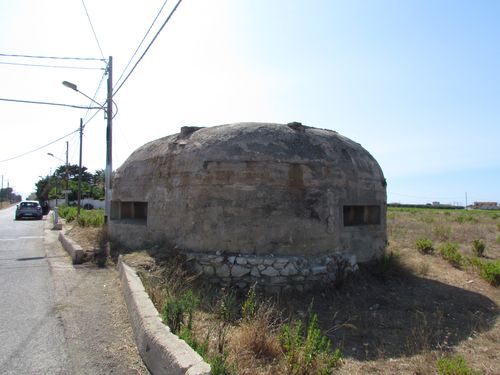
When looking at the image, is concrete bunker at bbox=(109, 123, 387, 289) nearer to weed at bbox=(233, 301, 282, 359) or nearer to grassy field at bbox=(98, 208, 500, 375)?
grassy field at bbox=(98, 208, 500, 375)

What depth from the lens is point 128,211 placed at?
11219 millimetres

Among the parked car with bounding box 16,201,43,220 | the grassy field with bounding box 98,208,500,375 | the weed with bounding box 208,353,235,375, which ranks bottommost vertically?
the grassy field with bounding box 98,208,500,375

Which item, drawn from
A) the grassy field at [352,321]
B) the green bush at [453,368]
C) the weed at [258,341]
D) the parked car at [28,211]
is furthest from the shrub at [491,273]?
the parked car at [28,211]

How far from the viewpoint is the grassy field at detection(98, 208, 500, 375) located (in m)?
4.38

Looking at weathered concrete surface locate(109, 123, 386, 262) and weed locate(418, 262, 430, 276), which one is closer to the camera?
weathered concrete surface locate(109, 123, 386, 262)

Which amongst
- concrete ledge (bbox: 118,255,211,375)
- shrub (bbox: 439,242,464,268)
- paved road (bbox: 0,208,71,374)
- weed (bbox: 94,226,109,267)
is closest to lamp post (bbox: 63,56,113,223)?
weed (bbox: 94,226,109,267)

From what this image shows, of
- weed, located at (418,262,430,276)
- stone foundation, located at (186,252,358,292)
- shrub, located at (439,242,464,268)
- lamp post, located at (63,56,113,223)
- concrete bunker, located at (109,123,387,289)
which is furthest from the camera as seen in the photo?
lamp post, located at (63,56,113,223)

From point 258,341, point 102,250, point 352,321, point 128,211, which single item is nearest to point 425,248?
point 352,321

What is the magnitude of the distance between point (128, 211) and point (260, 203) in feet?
15.4

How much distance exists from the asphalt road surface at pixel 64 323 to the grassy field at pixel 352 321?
0.59m

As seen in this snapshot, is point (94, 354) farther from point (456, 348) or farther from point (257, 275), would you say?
point (456, 348)

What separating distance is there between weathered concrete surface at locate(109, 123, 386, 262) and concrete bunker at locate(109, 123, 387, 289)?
0.06 feet

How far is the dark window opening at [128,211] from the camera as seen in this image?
11.1m

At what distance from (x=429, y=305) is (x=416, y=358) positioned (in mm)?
2769
